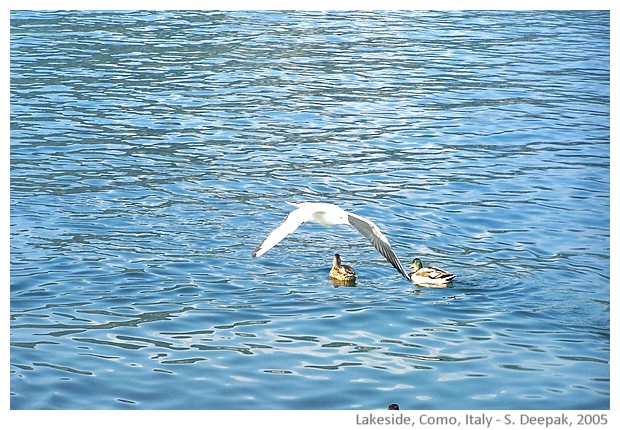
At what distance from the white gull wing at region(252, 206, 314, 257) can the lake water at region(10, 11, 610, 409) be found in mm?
1083

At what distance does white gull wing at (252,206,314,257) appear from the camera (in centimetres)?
1188

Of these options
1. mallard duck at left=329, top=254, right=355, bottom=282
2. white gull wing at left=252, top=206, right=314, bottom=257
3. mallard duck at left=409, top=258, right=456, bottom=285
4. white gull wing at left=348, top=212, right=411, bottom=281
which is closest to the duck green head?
mallard duck at left=409, top=258, right=456, bottom=285

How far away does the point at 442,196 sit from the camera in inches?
695

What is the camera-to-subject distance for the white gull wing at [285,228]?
11.9 metres

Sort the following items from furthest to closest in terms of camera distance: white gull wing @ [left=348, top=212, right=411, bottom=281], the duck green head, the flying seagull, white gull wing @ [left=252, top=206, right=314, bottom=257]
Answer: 1. the duck green head
2. white gull wing @ [left=348, top=212, right=411, bottom=281]
3. the flying seagull
4. white gull wing @ [left=252, top=206, right=314, bottom=257]

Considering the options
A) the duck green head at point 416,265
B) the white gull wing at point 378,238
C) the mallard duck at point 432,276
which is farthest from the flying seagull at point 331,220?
the duck green head at point 416,265

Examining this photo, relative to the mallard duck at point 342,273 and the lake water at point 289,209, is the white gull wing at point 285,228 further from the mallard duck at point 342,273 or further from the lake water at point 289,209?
the mallard duck at point 342,273

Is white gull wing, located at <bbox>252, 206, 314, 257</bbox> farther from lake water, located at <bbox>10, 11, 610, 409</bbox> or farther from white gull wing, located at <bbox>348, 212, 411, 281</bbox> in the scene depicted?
lake water, located at <bbox>10, 11, 610, 409</bbox>

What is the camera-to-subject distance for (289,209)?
16.8m

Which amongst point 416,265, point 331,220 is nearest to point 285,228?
point 331,220

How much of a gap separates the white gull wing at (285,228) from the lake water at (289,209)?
108cm

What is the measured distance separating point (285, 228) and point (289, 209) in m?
4.51

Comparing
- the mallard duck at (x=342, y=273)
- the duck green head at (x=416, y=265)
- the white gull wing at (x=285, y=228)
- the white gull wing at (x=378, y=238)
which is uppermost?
the white gull wing at (x=285, y=228)
